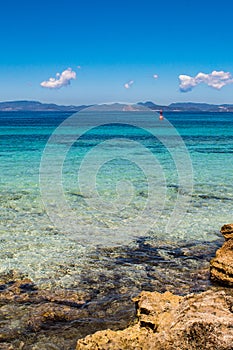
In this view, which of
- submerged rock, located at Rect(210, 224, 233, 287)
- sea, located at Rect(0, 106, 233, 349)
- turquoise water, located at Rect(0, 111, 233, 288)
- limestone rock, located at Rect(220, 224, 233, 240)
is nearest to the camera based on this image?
submerged rock, located at Rect(210, 224, 233, 287)

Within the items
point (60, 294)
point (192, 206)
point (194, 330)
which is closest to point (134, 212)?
point (192, 206)

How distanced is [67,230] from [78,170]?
13.9 m

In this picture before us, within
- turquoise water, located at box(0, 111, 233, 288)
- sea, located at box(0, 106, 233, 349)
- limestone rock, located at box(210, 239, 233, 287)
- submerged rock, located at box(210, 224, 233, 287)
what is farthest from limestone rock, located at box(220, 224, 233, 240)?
turquoise water, located at box(0, 111, 233, 288)

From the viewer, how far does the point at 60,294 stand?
8328 millimetres

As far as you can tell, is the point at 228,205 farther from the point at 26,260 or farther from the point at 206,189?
the point at 26,260

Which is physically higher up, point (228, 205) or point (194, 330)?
point (194, 330)

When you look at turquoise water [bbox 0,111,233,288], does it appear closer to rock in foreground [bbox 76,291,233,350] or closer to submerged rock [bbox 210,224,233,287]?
submerged rock [bbox 210,224,233,287]

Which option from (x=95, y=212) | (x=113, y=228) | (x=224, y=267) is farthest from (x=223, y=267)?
(x=95, y=212)

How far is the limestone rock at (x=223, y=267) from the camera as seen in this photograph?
340 inches

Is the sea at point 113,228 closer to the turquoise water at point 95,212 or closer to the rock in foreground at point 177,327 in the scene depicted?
the turquoise water at point 95,212

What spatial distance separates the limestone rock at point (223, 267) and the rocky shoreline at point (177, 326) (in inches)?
102

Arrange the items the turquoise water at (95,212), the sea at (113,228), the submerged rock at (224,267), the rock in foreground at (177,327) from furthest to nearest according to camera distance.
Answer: the turquoise water at (95,212)
the sea at (113,228)
the submerged rock at (224,267)
the rock in foreground at (177,327)

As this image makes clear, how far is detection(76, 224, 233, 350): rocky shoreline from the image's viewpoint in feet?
14.6

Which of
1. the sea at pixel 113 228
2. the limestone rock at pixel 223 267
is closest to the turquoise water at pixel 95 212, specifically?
the sea at pixel 113 228
